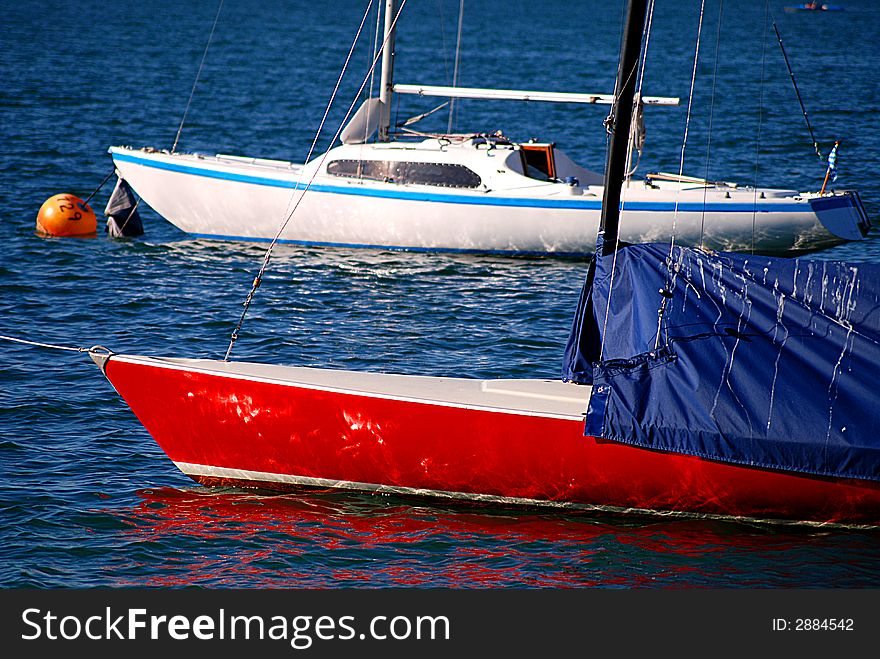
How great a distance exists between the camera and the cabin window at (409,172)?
67.9 ft

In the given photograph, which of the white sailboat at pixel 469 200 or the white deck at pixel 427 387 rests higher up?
A: the white sailboat at pixel 469 200

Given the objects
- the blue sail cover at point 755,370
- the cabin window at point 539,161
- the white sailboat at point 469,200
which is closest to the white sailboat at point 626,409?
the blue sail cover at point 755,370

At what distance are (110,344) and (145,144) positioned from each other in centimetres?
1689

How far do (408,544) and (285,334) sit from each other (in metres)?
6.91

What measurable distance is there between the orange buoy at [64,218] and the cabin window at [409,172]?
4.80 metres

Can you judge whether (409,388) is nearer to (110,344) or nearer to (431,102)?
(110,344)

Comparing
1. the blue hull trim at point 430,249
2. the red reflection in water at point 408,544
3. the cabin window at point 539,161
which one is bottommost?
the red reflection in water at point 408,544

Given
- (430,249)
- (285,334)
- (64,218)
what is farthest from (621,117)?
(64,218)

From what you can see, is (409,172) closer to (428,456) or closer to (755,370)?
(428,456)

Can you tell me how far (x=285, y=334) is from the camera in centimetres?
1695

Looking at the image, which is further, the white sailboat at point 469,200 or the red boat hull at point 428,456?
the white sailboat at point 469,200

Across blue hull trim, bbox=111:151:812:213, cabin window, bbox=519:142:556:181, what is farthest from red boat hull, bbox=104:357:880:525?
cabin window, bbox=519:142:556:181

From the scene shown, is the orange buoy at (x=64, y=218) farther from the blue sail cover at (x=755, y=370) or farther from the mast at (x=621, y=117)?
the blue sail cover at (x=755, y=370)

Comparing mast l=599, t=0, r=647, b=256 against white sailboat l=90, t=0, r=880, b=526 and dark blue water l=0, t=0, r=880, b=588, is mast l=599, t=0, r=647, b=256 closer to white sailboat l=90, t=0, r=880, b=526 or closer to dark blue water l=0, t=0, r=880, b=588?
white sailboat l=90, t=0, r=880, b=526
